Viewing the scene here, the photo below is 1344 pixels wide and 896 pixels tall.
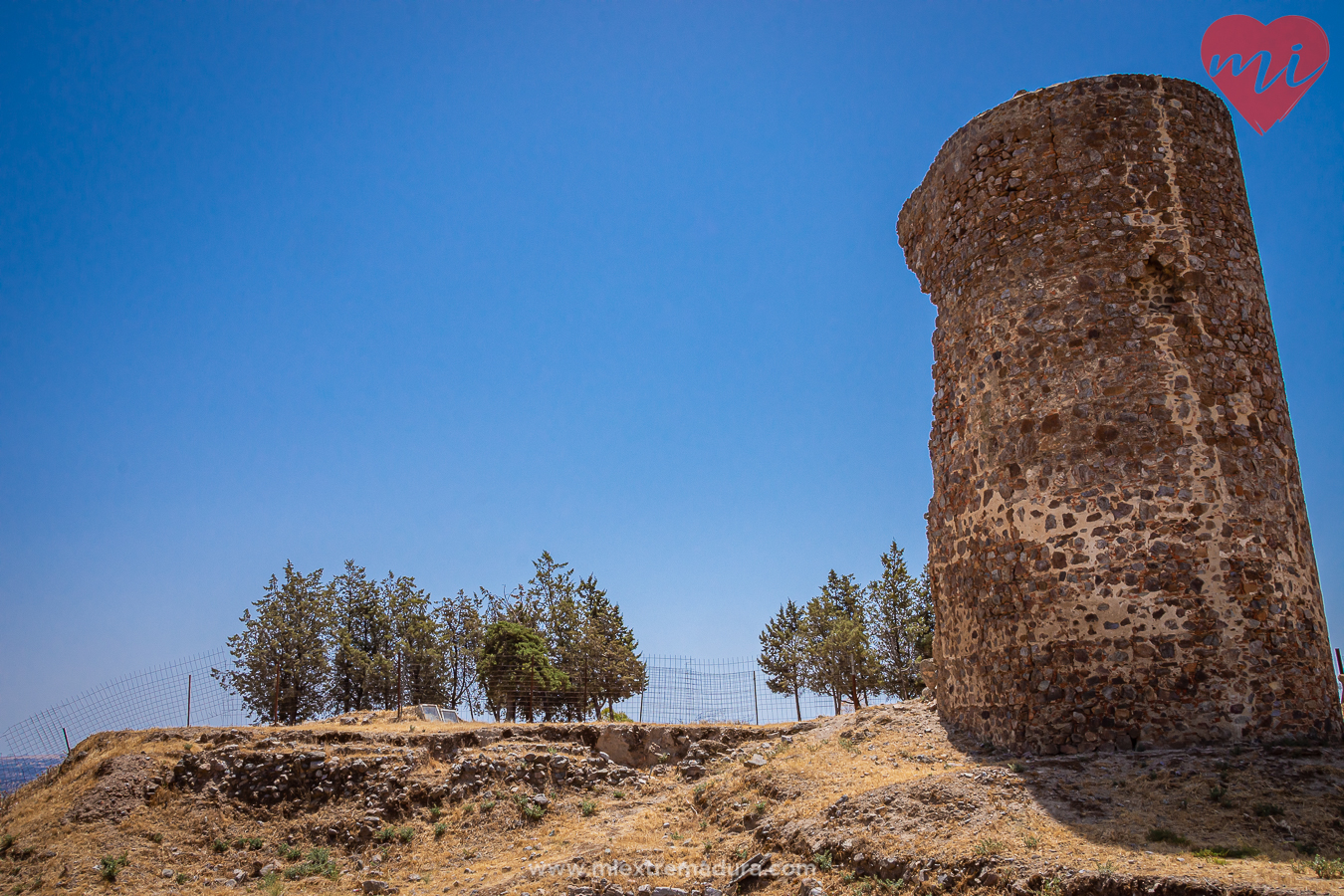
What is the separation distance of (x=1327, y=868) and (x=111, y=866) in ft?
43.7

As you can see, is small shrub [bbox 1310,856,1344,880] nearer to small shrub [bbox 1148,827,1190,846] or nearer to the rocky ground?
the rocky ground

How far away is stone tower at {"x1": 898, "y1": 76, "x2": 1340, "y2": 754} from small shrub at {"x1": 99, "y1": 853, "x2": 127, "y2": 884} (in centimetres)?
1129

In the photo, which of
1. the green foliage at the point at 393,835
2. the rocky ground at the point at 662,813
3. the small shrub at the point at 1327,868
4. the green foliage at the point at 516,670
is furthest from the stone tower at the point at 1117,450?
the green foliage at the point at 516,670

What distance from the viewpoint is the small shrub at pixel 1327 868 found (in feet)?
19.7

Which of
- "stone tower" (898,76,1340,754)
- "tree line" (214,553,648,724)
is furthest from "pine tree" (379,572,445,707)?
"stone tower" (898,76,1340,754)

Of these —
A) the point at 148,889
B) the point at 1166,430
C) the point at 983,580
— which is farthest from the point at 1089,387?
the point at 148,889

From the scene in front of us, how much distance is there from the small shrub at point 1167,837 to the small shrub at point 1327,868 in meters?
0.88

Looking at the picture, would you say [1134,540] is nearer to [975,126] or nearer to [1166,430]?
[1166,430]

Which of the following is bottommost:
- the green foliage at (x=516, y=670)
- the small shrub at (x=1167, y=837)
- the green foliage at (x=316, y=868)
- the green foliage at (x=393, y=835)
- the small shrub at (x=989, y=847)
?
the green foliage at (x=316, y=868)

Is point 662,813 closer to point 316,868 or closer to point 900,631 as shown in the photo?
point 316,868

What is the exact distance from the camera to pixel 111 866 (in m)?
11.0

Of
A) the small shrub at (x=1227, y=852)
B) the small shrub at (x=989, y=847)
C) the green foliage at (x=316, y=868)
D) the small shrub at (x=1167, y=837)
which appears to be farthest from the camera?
the green foliage at (x=316, y=868)

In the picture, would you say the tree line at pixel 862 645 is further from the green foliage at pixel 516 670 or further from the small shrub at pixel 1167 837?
the small shrub at pixel 1167 837

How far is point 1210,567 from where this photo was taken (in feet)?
31.3
